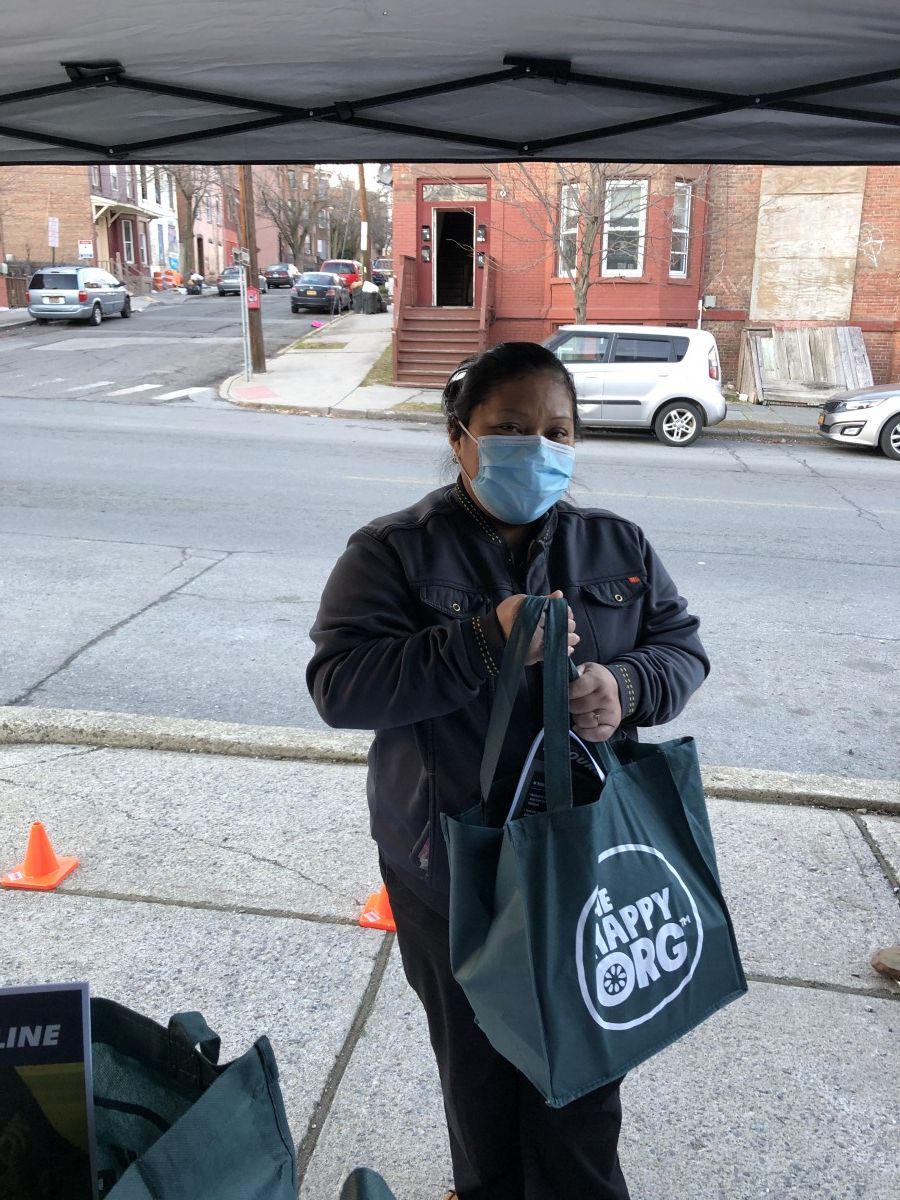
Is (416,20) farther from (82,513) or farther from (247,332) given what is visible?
(247,332)

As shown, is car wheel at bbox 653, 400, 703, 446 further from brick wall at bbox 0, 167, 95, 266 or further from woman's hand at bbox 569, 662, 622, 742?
brick wall at bbox 0, 167, 95, 266

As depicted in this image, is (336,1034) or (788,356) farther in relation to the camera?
(788,356)

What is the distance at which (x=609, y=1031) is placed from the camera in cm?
150

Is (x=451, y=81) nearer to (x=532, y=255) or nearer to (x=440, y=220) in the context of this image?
(x=532, y=255)

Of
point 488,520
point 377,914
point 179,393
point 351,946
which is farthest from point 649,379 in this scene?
point 488,520

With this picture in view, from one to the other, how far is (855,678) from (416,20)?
4361mm

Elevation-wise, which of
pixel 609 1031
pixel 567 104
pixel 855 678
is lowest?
pixel 855 678

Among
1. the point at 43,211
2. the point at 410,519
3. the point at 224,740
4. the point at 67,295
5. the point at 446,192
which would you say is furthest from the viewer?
the point at 43,211

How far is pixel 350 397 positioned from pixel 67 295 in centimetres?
1592

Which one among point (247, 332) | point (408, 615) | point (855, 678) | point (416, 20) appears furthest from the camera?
point (247, 332)

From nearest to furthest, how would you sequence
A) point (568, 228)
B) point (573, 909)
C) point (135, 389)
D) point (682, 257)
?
point (573, 909), point (135, 389), point (568, 228), point (682, 257)

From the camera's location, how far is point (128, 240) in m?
50.5

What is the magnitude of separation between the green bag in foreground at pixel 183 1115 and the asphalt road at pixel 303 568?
86.9 inches

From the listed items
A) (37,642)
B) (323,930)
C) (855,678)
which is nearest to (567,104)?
(323,930)
